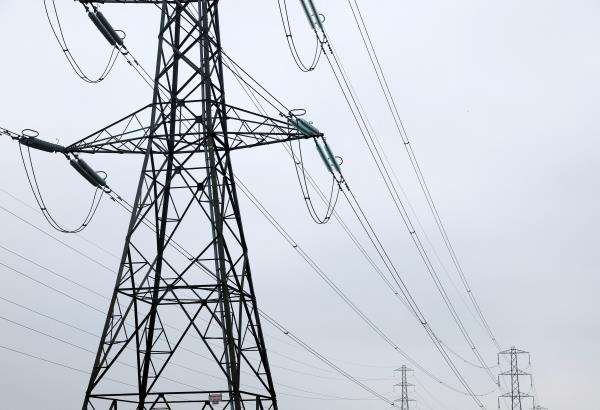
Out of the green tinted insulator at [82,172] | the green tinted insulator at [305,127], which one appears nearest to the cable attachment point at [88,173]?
the green tinted insulator at [82,172]

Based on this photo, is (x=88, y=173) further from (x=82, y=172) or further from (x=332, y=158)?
Result: (x=332, y=158)

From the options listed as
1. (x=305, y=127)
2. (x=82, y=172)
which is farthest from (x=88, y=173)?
(x=305, y=127)

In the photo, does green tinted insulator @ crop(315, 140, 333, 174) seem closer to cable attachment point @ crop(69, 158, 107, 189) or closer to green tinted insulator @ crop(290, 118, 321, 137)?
green tinted insulator @ crop(290, 118, 321, 137)

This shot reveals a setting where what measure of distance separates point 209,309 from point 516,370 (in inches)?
2778

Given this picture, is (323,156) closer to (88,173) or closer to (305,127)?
(305,127)

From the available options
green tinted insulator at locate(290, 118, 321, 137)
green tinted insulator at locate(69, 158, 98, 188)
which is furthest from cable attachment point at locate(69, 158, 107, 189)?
green tinted insulator at locate(290, 118, 321, 137)

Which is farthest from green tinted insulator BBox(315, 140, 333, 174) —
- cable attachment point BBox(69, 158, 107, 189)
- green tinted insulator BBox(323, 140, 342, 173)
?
cable attachment point BBox(69, 158, 107, 189)

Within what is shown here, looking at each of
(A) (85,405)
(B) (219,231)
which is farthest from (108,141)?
(A) (85,405)

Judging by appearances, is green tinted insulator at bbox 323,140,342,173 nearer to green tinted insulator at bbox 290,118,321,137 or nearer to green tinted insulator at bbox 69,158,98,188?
green tinted insulator at bbox 290,118,321,137

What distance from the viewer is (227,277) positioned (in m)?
23.9

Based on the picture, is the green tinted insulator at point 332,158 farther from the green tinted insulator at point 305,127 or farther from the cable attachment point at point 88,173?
the cable attachment point at point 88,173

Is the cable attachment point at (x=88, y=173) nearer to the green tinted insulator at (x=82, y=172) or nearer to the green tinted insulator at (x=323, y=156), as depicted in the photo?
the green tinted insulator at (x=82, y=172)

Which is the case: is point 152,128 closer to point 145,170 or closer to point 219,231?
point 145,170

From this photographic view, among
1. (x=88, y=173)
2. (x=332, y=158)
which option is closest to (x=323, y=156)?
(x=332, y=158)
